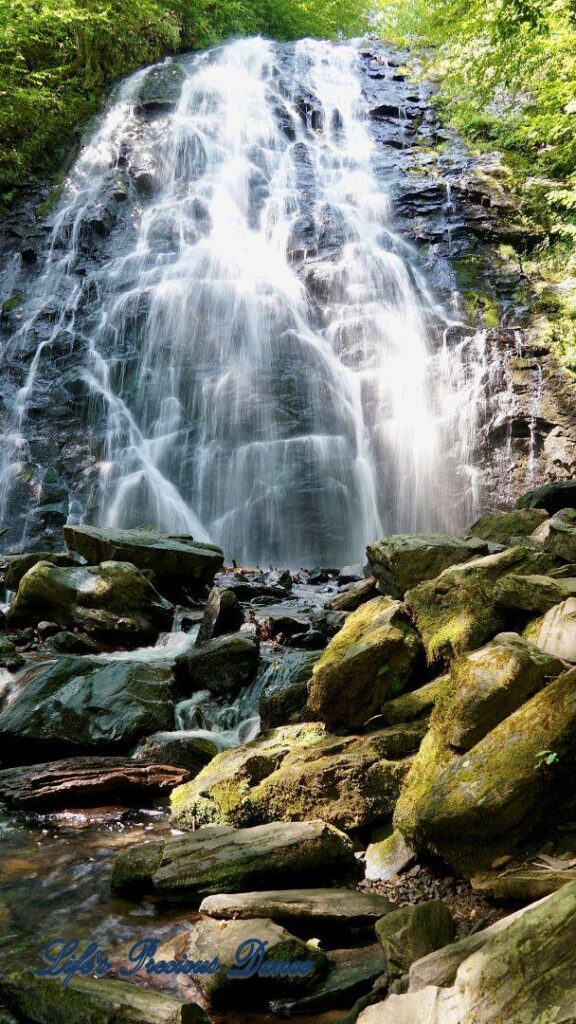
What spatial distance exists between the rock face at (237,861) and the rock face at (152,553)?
18.3 feet

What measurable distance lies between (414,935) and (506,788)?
2.73 ft

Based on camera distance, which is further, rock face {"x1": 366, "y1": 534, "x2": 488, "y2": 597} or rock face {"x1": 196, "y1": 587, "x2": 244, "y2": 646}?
rock face {"x1": 196, "y1": 587, "x2": 244, "y2": 646}

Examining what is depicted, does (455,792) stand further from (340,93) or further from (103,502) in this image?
(340,93)

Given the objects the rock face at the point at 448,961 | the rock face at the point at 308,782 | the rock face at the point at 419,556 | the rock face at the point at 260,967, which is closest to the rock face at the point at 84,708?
the rock face at the point at 308,782

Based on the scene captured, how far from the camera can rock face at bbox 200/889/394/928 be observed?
10.6 feet

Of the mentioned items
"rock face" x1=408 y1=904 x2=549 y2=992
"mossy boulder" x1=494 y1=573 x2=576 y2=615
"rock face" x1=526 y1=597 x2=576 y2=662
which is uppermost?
"mossy boulder" x1=494 y1=573 x2=576 y2=615

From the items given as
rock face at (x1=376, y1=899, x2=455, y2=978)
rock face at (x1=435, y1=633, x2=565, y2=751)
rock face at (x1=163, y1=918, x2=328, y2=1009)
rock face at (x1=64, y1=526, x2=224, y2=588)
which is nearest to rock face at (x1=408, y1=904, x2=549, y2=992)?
rock face at (x1=376, y1=899, x2=455, y2=978)

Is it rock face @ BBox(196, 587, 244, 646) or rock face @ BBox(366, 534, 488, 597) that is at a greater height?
rock face @ BBox(366, 534, 488, 597)

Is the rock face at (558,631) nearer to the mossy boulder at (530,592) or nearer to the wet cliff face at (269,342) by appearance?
the mossy boulder at (530,592)

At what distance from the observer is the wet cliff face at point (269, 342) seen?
45.3 feet

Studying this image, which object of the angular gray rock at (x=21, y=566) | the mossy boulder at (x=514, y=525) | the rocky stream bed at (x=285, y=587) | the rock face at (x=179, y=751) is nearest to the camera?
the rocky stream bed at (x=285, y=587)

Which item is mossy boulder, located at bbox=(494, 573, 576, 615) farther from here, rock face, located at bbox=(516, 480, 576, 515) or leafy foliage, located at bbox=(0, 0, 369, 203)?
leafy foliage, located at bbox=(0, 0, 369, 203)

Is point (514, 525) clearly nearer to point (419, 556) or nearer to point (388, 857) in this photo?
point (419, 556)

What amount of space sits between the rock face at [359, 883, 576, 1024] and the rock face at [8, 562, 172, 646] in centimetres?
603
